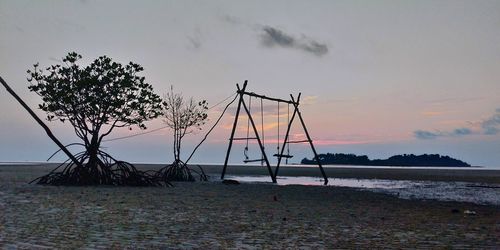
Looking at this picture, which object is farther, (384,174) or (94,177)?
(384,174)

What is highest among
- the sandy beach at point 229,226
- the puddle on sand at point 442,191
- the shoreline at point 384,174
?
the shoreline at point 384,174

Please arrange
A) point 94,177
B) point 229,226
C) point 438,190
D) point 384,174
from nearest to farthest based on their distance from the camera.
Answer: point 229,226 < point 94,177 < point 438,190 < point 384,174

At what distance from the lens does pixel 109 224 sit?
11109mm

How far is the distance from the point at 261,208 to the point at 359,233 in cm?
572

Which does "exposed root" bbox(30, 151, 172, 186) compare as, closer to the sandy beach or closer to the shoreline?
the sandy beach

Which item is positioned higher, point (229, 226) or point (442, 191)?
point (442, 191)

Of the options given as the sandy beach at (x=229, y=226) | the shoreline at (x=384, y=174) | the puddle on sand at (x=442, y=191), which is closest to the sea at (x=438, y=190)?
the puddle on sand at (x=442, y=191)

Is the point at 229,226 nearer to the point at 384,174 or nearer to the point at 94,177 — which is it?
the point at 94,177

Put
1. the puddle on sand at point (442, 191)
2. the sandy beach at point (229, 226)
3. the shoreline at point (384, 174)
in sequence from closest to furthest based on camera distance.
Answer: the sandy beach at point (229, 226)
the puddle on sand at point (442, 191)
the shoreline at point (384, 174)

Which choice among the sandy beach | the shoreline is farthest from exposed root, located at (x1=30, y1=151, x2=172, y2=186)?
the shoreline

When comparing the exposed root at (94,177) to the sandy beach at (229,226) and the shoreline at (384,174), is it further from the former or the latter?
the shoreline at (384,174)

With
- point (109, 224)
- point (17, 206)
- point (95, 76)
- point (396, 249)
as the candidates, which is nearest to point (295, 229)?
point (396, 249)

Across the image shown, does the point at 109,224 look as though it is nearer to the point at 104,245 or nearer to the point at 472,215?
the point at 104,245

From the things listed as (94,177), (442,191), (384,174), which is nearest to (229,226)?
(94,177)
